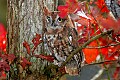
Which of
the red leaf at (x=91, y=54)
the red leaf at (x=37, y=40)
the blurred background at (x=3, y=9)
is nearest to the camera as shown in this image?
the red leaf at (x=37, y=40)

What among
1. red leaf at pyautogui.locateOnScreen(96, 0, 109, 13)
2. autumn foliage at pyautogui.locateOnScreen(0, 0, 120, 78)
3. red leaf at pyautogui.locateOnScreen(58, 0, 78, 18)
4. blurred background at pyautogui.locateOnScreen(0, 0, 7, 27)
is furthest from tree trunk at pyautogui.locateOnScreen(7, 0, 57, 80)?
blurred background at pyautogui.locateOnScreen(0, 0, 7, 27)

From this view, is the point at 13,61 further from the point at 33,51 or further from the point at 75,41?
the point at 75,41

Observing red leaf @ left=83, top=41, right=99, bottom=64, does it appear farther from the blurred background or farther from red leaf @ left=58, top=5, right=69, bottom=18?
the blurred background

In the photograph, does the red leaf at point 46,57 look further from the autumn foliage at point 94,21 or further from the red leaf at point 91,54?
the red leaf at point 91,54

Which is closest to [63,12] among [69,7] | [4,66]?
[69,7]

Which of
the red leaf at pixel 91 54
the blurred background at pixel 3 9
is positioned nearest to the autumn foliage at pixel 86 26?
the red leaf at pixel 91 54

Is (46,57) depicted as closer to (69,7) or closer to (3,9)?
(69,7)

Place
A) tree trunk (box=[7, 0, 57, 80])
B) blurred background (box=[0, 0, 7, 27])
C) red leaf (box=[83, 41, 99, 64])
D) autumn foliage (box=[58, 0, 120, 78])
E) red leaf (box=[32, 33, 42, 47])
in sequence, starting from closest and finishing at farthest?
autumn foliage (box=[58, 0, 120, 78]) → red leaf (box=[32, 33, 42, 47]) → tree trunk (box=[7, 0, 57, 80]) → red leaf (box=[83, 41, 99, 64]) → blurred background (box=[0, 0, 7, 27])
